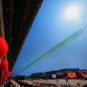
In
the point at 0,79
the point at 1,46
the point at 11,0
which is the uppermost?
the point at 11,0

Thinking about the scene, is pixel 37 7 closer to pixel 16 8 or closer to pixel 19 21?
pixel 16 8

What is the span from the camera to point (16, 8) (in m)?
8.13

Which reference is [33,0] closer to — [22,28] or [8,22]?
[8,22]

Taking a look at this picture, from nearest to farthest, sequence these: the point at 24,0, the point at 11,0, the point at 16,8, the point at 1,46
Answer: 1. the point at 1,46
2. the point at 11,0
3. the point at 24,0
4. the point at 16,8

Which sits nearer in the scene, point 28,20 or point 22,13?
point 22,13

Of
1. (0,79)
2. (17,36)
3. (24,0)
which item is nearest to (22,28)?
(17,36)

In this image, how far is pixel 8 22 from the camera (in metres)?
9.80

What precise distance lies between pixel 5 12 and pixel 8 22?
1748 mm

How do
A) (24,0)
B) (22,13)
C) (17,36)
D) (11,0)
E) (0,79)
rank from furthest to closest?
(17,36) < (22,13) < (24,0) < (11,0) < (0,79)

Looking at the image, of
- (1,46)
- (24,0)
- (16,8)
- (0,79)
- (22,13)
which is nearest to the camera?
(1,46)

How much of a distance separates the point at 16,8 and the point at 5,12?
1.08 m

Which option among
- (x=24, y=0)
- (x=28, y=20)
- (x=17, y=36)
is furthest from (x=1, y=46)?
(x=17, y=36)

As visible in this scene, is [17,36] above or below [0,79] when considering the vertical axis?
above

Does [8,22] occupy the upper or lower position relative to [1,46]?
upper
